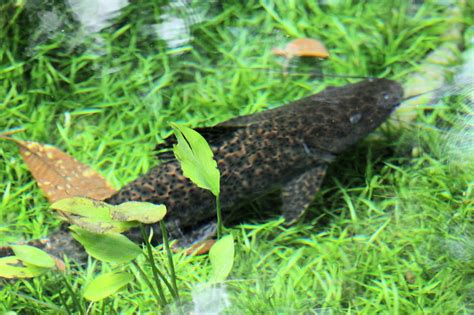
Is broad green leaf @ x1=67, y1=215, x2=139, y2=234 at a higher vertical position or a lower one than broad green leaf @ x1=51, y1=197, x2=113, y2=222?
lower

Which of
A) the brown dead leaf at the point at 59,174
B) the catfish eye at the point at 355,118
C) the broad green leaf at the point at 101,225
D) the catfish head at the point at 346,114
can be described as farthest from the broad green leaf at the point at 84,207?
the catfish eye at the point at 355,118

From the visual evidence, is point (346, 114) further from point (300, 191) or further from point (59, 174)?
point (59, 174)

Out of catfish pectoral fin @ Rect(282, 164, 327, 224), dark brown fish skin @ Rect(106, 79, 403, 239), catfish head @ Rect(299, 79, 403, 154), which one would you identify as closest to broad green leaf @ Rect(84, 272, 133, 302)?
dark brown fish skin @ Rect(106, 79, 403, 239)

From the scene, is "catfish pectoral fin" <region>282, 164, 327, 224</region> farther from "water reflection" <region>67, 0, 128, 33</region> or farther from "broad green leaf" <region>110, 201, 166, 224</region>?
"water reflection" <region>67, 0, 128, 33</region>

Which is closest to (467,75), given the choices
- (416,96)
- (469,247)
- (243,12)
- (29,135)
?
(416,96)

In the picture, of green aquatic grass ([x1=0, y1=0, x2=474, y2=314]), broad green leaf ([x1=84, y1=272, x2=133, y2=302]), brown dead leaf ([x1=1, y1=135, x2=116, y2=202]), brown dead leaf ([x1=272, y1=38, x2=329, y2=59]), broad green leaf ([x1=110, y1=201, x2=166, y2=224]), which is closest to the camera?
broad green leaf ([x1=110, y1=201, x2=166, y2=224])

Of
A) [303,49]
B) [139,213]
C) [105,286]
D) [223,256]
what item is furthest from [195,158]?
[303,49]
